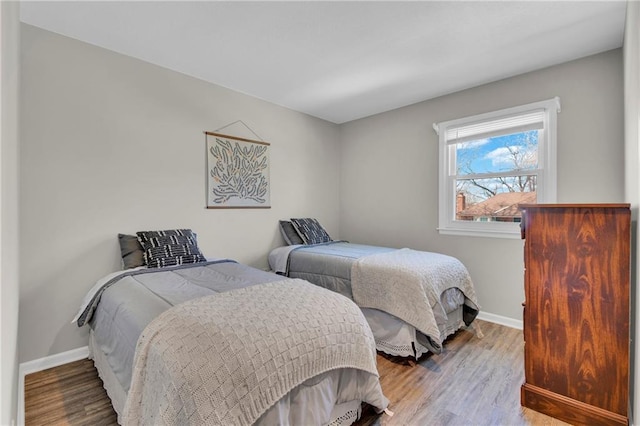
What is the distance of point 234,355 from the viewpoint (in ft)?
3.96

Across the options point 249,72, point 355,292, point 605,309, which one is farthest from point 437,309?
point 249,72

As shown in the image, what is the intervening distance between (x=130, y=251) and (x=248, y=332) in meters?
1.76

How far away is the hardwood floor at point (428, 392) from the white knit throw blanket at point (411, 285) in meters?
0.27

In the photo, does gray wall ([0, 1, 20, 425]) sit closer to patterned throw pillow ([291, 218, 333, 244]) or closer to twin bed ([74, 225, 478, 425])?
twin bed ([74, 225, 478, 425])

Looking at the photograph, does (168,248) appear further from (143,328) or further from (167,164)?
(143,328)

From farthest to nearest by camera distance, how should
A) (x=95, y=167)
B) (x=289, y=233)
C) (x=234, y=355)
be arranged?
(x=289, y=233), (x=95, y=167), (x=234, y=355)

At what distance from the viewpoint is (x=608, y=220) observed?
1613 millimetres

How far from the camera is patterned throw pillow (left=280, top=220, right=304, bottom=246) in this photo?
375 centimetres

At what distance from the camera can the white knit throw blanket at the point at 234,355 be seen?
1130mm

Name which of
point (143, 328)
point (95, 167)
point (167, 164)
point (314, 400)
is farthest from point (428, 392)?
point (95, 167)

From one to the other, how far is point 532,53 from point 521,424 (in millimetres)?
2782

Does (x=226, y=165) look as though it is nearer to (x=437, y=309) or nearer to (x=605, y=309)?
(x=437, y=309)

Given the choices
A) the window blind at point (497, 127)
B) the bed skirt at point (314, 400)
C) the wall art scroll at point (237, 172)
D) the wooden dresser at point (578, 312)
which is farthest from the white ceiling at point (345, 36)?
the bed skirt at point (314, 400)

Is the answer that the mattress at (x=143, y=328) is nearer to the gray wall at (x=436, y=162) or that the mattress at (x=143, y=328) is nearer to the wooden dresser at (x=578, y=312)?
the wooden dresser at (x=578, y=312)
